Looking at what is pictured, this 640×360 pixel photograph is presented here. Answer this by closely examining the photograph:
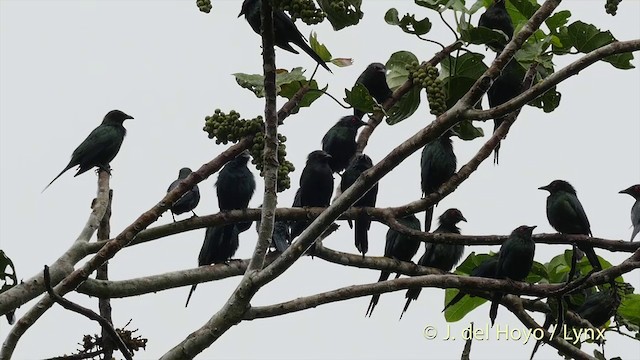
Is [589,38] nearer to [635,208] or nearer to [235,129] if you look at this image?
[635,208]

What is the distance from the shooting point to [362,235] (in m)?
5.80

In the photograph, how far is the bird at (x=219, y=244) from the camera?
22.9ft

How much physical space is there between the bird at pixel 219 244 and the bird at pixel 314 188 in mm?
659

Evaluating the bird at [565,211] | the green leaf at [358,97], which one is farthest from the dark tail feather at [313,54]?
the bird at [565,211]

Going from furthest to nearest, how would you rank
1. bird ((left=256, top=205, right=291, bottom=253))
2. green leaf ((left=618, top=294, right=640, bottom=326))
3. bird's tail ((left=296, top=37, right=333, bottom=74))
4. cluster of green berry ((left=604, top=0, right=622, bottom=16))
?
bird ((left=256, top=205, right=291, bottom=253)) → green leaf ((left=618, top=294, right=640, bottom=326)) → bird's tail ((left=296, top=37, right=333, bottom=74)) → cluster of green berry ((left=604, top=0, right=622, bottom=16))

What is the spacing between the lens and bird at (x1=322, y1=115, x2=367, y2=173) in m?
6.79

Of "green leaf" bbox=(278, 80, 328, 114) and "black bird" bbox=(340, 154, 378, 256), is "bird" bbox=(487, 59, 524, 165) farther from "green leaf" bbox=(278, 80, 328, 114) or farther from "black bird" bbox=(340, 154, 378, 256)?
"green leaf" bbox=(278, 80, 328, 114)

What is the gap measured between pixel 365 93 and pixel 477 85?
946 mm

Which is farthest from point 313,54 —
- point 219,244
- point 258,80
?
point 219,244

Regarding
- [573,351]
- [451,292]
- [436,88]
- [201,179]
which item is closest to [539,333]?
[573,351]

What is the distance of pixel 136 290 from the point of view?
4.70 meters

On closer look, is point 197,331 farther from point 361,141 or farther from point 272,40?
point 361,141

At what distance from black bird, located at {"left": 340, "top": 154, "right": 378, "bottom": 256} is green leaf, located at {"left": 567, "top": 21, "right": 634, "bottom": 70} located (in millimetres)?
1544

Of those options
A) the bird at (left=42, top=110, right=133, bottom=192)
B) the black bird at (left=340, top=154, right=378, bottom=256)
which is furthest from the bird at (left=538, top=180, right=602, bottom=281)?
the bird at (left=42, top=110, right=133, bottom=192)
